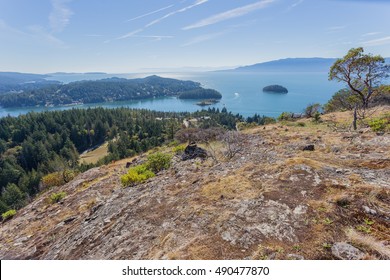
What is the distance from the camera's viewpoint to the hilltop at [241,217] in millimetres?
5930

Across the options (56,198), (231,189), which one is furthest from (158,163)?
(231,189)

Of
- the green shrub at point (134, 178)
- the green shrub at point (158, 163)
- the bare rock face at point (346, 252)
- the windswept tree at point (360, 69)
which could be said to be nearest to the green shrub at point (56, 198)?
the green shrub at point (134, 178)

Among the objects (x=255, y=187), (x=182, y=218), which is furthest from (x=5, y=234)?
(x=255, y=187)

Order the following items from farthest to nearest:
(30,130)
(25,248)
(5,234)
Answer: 1. (30,130)
2. (5,234)
3. (25,248)

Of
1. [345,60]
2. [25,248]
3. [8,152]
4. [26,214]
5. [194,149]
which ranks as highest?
[345,60]

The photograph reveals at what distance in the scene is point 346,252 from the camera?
5316 mm

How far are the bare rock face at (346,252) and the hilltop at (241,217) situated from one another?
2 centimetres

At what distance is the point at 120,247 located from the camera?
7266mm

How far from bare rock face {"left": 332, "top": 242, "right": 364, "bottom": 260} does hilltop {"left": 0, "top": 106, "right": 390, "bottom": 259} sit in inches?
0.8

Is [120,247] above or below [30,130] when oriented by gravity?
above

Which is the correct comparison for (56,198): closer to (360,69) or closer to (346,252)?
(346,252)

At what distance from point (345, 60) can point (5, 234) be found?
27.8m
